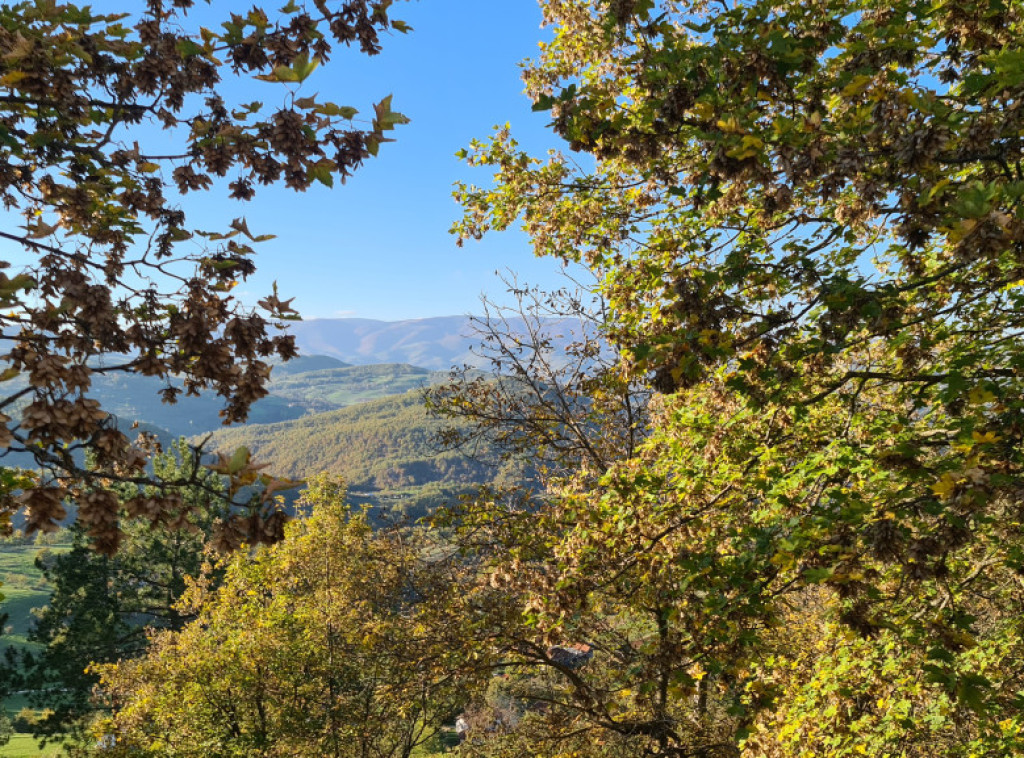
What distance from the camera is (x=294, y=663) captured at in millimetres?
15945

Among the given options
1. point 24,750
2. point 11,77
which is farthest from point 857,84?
point 24,750

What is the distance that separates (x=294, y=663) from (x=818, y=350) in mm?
16755

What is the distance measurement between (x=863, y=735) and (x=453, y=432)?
7.71 meters

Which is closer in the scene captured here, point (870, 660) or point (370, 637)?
point (870, 660)

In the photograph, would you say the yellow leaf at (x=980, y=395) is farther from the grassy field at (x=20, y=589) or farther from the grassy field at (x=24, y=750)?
the grassy field at (x=20, y=589)

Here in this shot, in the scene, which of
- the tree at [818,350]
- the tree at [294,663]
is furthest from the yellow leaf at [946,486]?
the tree at [294,663]

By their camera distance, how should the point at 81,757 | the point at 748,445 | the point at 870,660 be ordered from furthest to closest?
1. the point at 81,757
2. the point at 870,660
3. the point at 748,445

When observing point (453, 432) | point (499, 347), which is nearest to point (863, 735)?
point (453, 432)

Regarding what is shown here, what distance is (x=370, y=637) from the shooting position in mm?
11000

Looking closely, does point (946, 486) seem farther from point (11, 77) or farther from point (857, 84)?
point (11, 77)

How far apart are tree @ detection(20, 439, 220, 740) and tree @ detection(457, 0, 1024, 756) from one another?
86.9 feet

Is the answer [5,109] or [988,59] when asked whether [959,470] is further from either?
[5,109]

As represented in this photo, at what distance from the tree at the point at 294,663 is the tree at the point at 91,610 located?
1160 centimetres

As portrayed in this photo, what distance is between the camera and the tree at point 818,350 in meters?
3.99
